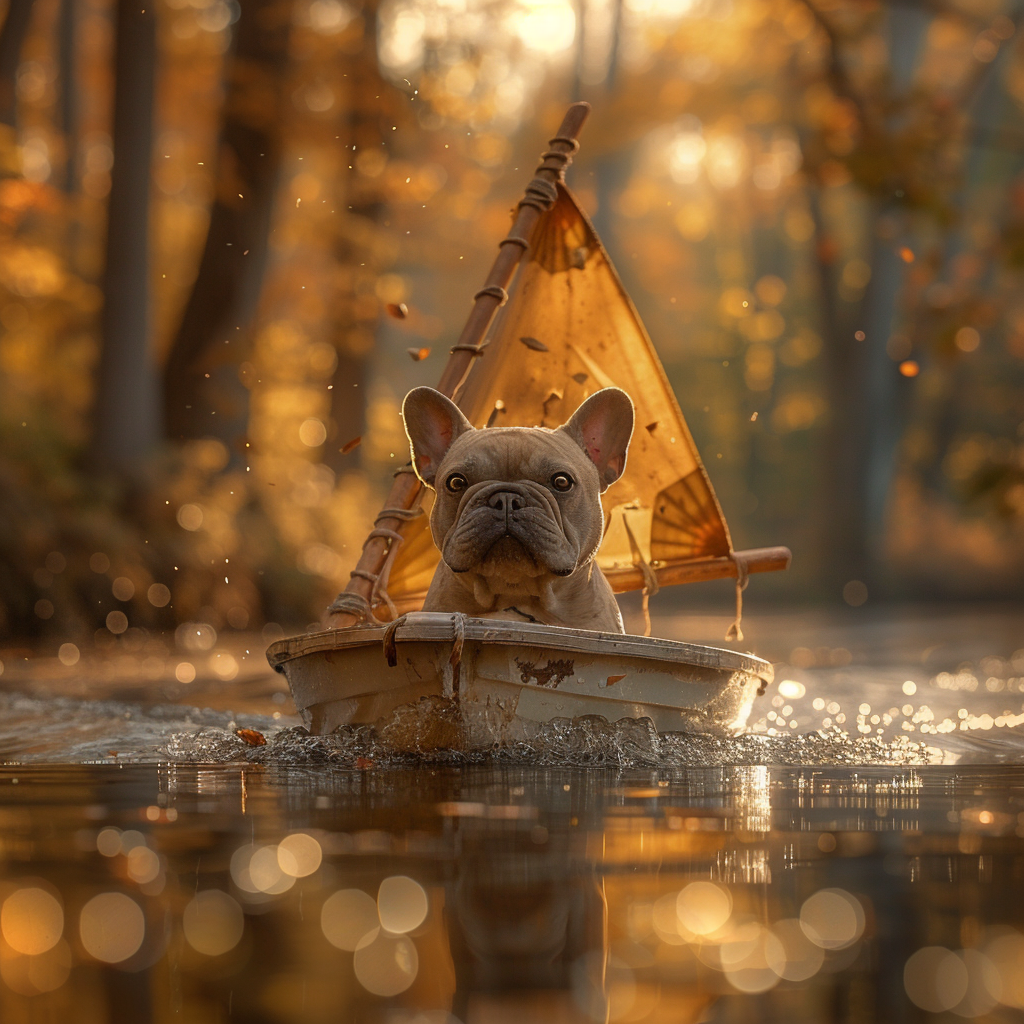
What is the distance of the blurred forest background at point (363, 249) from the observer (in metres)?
13.5

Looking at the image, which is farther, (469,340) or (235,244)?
(235,244)

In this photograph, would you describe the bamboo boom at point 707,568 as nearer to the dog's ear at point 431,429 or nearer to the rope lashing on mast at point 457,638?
the dog's ear at point 431,429

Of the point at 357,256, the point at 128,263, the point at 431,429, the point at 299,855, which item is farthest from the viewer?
the point at 357,256

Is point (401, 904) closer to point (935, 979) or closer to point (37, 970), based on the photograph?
point (37, 970)

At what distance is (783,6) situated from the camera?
22.3m

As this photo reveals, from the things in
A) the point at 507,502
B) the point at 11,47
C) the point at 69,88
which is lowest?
the point at 507,502

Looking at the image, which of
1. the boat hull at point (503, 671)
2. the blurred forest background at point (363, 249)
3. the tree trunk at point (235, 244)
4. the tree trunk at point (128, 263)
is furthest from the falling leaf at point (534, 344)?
the tree trunk at point (235, 244)

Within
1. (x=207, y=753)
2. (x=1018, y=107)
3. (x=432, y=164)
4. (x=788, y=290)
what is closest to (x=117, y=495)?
(x=207, y=753)

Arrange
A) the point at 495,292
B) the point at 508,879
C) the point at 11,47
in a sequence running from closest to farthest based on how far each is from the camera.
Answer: the point at 508,879
the point at 495,292
the point at 11,47

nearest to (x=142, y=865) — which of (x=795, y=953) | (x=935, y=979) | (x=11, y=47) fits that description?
(x=795, y=953)

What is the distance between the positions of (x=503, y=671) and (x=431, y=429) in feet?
4.16

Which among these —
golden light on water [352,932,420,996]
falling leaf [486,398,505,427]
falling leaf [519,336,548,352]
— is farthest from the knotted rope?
golden light on water [352,932,420,996]

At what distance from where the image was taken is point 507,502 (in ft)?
15.2

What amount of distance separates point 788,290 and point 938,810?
38.2 meters
